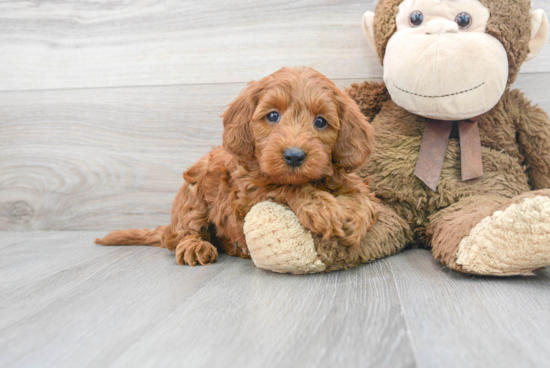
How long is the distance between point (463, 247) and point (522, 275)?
6.3 inches

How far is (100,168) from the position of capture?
6.71 feet

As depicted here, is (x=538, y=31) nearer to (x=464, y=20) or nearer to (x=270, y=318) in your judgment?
(x=464, y=20)

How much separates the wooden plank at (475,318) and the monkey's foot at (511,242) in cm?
4

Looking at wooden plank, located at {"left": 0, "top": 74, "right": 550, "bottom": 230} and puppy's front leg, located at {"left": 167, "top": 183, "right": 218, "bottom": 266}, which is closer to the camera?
puppy's front leg, located at {"left": 167, "top": 183, "right": 218, "bottom": 266}

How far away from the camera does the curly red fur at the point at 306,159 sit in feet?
3.71

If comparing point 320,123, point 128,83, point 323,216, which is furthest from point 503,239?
point 128,83

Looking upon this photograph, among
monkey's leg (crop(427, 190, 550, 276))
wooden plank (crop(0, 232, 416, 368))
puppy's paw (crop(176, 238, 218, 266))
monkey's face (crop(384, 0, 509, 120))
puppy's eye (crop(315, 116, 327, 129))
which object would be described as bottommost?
puppy's paw (crop(176, 238, 218, 266))

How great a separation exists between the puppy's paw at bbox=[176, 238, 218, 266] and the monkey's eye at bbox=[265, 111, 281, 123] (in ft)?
1.60

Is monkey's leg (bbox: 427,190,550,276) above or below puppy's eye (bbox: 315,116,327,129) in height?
below

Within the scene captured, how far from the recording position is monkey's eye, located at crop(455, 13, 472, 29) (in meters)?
1.36

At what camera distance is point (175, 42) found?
6.37 ft

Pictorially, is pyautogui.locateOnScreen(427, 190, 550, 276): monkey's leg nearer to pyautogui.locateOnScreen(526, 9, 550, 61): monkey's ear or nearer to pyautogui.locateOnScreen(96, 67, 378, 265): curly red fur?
pyautogui.locateOnScreen(96, 67, 378, 265): curly red fur

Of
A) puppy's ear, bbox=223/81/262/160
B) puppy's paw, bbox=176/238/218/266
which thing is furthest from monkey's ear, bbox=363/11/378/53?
puppy's paw, bbox=176/238/218/266

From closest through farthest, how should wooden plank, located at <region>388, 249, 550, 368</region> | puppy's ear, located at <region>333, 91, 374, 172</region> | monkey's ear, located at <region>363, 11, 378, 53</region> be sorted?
wooden plank, located at <region>388, 249, 550, 368</region>, puppy's ear, located at <region>333, 91, 374, 172</region>, monkey's ear, located at <region>363, 11, 378, 53</region>
